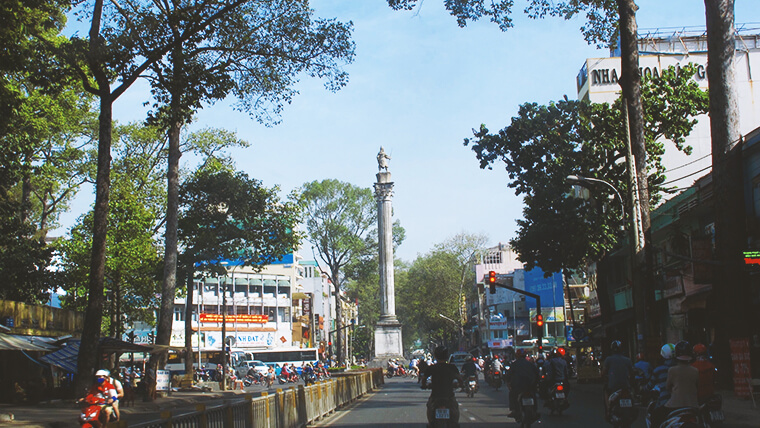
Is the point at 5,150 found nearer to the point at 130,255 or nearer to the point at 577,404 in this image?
the point at 130,255

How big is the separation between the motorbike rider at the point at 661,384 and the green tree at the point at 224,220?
29.7 metres

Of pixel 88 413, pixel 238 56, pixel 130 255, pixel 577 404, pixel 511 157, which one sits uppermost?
pixel 238 56

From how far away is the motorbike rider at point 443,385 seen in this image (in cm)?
1024

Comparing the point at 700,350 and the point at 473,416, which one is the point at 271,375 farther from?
the point at 700,350

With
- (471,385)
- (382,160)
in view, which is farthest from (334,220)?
(471,385)

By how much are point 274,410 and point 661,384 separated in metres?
6.26

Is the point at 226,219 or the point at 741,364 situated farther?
the point at 226,219

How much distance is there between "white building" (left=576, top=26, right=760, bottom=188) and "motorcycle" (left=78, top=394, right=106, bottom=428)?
36778 millimetres

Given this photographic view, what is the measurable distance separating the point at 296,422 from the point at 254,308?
72858 mm

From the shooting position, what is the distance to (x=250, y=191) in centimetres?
3891

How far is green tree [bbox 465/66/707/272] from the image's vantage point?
27.6 metres

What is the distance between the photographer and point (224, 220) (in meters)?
38.8

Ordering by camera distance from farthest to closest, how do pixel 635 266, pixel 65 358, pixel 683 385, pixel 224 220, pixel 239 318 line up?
pixel 239 318 < pixel 224 220 < pixel 65 358 < pixel 635 266 < pixel 683 385

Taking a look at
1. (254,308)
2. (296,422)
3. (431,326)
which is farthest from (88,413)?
(431,326)
